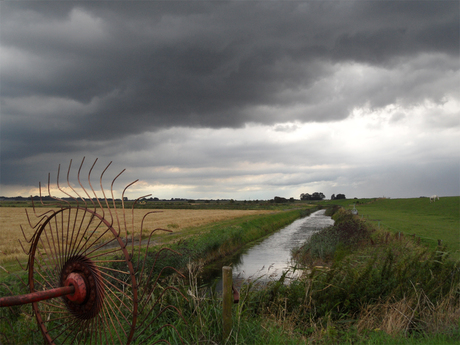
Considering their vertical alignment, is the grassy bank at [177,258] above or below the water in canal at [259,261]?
above

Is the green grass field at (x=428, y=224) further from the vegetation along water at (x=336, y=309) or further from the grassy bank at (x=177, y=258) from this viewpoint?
the grassy bank at (x=177, y=258)

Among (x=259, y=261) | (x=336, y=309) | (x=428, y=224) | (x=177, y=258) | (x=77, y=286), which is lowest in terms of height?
(x=259, y=261)

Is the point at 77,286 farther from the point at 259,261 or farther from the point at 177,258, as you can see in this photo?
the point at 259,261

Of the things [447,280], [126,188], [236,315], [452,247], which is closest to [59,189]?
[126,188]

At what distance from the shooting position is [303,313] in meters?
7.31

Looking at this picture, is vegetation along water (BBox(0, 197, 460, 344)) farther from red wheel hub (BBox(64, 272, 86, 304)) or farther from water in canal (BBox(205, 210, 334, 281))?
water in canal (BBox(205, 210, 334, 281))

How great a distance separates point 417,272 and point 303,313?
320cm

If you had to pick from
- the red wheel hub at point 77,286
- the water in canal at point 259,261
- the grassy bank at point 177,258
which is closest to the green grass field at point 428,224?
the water in canal at point 259,261

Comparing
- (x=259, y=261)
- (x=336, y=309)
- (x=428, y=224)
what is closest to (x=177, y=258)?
(x=259, y=261)

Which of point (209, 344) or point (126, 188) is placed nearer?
point (126, 188)

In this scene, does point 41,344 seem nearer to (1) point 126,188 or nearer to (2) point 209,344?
(2) point 209,344

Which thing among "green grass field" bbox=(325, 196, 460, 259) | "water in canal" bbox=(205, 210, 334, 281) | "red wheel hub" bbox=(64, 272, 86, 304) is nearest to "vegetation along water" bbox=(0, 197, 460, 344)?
"green grass field" bbox=(325, 196, 460, 259)

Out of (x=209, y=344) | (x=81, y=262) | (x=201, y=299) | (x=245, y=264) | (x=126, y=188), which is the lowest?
(x=245, y=264)

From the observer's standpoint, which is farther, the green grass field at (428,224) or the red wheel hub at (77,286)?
the green grass field at (428,224)
